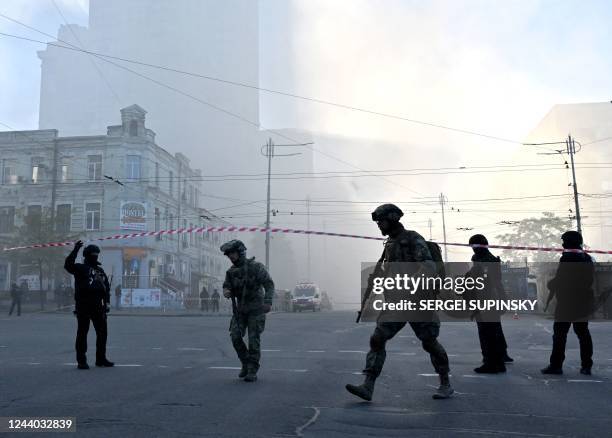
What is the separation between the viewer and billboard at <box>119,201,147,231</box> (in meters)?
45.8

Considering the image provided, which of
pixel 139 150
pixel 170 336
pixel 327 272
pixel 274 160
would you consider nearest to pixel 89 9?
pixel 274 160

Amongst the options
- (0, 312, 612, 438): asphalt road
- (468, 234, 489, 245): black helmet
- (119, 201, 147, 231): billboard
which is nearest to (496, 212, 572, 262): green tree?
(119, 201, 147, 231): billboard

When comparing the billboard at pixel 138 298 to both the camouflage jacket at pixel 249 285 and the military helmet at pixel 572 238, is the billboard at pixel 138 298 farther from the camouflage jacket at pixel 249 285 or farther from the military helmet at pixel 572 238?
the military helmet at pixel 572 238

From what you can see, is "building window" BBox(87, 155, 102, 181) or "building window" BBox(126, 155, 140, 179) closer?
"building window" BBox(126, 155, 140, 179)

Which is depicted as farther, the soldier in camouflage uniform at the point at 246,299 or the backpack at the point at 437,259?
the soldier in camouflage uniform at the point at 246,299

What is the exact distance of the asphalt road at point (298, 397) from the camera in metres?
4.52

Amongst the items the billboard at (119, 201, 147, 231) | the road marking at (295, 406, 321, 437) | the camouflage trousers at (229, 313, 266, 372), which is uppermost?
the billboard at (119, 201, 147, 231)

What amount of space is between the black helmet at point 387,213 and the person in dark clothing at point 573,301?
10.9 feet

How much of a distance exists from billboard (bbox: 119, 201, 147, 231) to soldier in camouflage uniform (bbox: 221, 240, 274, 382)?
1601 inches

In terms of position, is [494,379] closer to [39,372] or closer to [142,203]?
[39,372]

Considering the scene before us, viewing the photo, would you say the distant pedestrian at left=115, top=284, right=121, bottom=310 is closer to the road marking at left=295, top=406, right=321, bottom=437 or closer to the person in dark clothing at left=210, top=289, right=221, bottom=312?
the person in dark clothing at left=210, top=289, right=221, bottom=312

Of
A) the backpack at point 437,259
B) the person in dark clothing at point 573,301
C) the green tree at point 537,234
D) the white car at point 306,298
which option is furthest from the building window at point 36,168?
the green tree at point 537,234

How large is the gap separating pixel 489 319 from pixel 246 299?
342cm

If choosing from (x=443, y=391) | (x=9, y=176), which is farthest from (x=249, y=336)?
(x=9, y=176)
